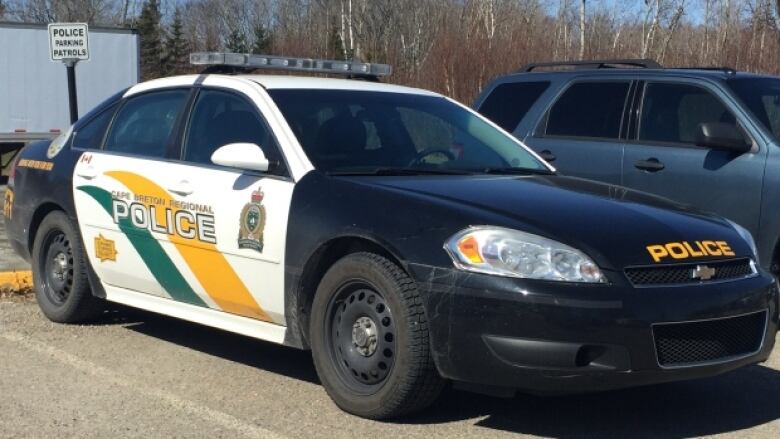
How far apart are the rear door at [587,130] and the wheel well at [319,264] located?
10.9 feet

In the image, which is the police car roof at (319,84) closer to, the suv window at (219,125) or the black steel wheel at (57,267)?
the suv window at (219,125)

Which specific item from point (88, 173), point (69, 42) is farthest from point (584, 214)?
point (69, 42)

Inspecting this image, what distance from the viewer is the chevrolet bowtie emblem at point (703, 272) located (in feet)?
15.6

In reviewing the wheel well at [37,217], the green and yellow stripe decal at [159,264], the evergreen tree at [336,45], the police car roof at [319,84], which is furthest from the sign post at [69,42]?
the evergreen tree at [336,45]

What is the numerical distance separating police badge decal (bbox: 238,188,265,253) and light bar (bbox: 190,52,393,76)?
3.94ft

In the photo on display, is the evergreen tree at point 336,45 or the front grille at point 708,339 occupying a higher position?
the front grille at point 708,339

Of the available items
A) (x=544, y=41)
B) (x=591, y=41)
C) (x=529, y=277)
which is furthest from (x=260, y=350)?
(x=591, y=41)

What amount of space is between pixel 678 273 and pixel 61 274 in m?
3.97

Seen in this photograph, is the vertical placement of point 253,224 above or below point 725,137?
below

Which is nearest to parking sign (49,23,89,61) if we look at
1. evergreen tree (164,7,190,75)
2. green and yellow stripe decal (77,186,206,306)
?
green and yellow stripe decal (77,186,206,306)

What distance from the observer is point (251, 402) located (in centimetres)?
536

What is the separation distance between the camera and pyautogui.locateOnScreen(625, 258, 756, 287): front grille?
4598mm

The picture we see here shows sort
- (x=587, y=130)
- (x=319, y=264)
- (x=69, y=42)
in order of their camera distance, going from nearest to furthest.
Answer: (x=319, y=264) → (x=587, y=130) → (x=69, y=42)

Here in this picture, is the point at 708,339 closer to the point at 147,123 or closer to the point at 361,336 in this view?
the point at 361,336
